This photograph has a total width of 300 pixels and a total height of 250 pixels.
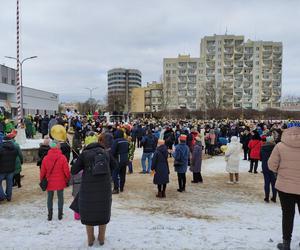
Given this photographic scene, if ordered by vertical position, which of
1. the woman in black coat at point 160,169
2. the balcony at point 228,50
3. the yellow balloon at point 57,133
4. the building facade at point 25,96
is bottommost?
the woman in black coat at point 160,169

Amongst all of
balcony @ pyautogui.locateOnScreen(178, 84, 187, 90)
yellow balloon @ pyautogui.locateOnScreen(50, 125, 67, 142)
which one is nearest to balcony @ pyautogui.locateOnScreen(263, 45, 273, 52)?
balcony @ pyautogui.locateOnScreen(178, 84, 187, 90)

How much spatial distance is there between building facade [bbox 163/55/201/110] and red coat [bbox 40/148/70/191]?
108891 mm

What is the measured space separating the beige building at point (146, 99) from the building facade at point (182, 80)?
5353mm

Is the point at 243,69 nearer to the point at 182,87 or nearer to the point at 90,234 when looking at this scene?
the point at 182,87

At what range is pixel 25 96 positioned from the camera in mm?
76188

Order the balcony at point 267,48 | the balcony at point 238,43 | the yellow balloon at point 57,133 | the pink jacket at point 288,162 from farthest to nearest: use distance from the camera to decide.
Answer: the balcony at point 267,48 < the balcony at point 238,43 < the yellow balloon at point 57,133 < the pink jacket at point 288,162

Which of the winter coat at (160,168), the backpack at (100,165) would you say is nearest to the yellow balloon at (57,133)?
the winter coat at (160,168)

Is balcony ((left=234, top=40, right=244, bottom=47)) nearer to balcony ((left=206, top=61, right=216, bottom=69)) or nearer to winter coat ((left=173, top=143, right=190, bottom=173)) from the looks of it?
Answer: balcony ((left=206, top=61, right=216, bottom=69))

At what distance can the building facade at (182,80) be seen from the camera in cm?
11562

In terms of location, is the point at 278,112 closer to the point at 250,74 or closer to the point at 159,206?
the point at 250,74

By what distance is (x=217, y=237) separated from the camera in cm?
599

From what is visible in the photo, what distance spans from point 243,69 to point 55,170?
114509mm

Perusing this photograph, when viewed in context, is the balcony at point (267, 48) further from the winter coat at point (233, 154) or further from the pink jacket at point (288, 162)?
the pink jacket at point (288, 162)

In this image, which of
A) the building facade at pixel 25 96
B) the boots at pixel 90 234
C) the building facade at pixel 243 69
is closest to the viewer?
the boots at pixel 90 234
